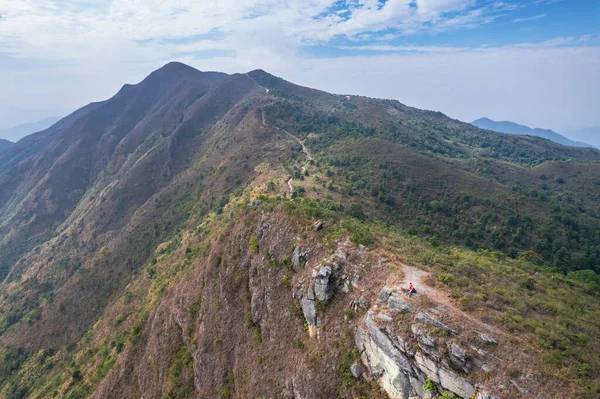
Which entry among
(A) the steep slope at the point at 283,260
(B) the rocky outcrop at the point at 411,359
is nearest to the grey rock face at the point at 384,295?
(B) the rocky outcrop at the point at 411,359

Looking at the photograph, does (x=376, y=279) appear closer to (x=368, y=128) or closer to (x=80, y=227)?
(x=368, y=128)

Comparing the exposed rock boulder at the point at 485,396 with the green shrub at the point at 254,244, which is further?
the green shrub at the point at 254,244

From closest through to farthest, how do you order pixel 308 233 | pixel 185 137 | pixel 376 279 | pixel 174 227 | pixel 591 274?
pixel 376 279 < pixel 308 233 < pixel 591 274 < pixel 174 227 < pixel 185 137

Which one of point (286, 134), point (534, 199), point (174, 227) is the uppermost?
point (286, 134)

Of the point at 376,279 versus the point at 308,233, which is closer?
the point at 376,279

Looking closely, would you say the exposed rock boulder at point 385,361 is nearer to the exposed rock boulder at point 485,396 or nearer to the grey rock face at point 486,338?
the exposed rock boulder at point 485,396

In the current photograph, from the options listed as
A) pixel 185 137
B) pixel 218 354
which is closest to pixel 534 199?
pixel 218 354

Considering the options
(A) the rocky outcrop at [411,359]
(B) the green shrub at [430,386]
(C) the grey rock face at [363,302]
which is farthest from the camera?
(C) the grey rock face at [363,302]
